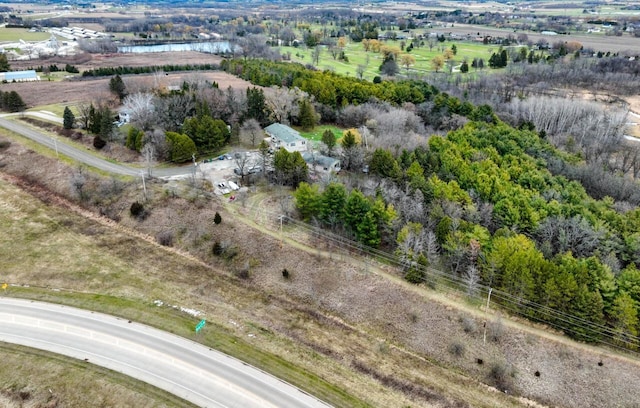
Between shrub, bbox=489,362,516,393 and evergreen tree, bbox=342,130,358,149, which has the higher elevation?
evergreen tree, bbox=342,130,358,149

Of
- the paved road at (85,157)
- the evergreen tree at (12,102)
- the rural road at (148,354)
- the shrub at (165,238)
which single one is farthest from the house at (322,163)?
the evergreen tree at (12,102)

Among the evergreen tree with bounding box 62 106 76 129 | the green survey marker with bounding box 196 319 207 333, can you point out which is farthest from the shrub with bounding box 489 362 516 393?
the evergreen tree with bounding box 62 106 76 129

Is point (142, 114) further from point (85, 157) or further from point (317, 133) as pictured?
point (317, 133)

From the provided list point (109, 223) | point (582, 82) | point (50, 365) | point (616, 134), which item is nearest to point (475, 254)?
point (50, 365)

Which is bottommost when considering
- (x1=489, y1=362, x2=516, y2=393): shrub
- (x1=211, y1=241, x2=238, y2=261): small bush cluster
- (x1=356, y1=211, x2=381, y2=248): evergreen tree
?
(x1=489, y1=362, x2=516, y2=393): shrub

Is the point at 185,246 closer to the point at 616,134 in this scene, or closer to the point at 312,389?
the point at 312,389

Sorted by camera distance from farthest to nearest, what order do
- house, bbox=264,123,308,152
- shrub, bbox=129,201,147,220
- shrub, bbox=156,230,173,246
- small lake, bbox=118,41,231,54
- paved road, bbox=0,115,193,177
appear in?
1. small lake, bbox=118,41,231,54
2. house, bbox=264,123,308,152
3. paved road, bbox=0,115,193,177
4. shrub, bbox=129,201,147,220
5. shrub, bbox=156,230,173,246

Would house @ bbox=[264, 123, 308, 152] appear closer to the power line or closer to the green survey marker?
the power line
